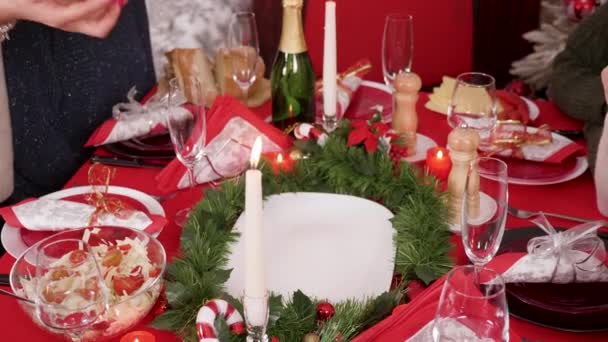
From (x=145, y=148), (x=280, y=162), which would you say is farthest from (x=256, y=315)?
(x=145, y=148)

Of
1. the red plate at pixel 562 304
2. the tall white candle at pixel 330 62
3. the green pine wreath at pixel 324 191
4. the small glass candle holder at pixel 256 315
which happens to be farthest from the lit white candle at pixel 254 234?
the tall white candle at pixel 330 62

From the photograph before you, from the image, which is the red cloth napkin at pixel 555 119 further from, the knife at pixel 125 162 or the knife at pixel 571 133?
the knife at pixel 125 162

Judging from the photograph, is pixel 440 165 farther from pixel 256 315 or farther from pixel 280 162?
pixel 256 315

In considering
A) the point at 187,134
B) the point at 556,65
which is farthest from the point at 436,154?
the point at 556,65

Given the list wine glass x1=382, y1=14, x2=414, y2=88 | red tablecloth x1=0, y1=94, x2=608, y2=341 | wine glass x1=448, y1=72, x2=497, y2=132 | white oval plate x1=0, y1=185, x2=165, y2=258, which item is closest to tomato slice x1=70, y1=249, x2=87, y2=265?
red tablecloth x1=0, y1=94, x2=608, y2=341

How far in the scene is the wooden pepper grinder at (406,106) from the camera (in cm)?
137

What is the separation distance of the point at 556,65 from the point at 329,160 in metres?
0.78

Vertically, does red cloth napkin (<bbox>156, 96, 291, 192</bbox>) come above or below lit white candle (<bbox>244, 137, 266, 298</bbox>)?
below

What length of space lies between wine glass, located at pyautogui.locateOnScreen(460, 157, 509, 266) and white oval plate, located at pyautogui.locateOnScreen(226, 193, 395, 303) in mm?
126

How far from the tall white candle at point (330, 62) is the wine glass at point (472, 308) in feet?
2.06

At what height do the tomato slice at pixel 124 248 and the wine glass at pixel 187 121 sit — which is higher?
the wine glass at pixel 187 121

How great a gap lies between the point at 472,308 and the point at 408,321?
142 millimetres

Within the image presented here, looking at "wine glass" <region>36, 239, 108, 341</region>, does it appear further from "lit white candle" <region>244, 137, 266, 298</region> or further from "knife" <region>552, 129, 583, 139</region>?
"knife" <region>552, 129, 583, 139</region>

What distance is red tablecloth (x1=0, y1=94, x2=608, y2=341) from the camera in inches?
35.6
